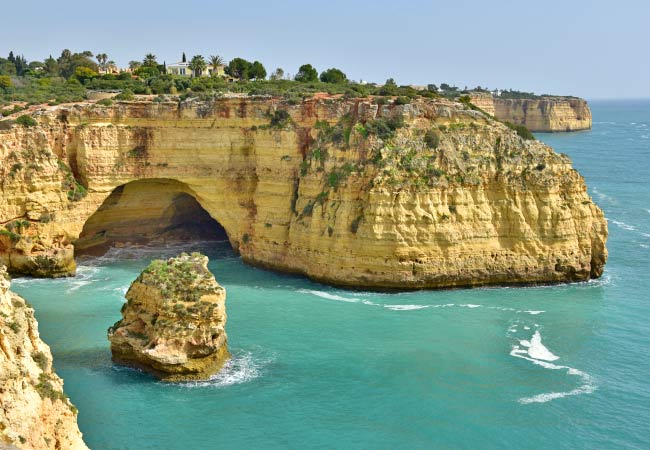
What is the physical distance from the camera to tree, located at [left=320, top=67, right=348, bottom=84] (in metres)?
67.4

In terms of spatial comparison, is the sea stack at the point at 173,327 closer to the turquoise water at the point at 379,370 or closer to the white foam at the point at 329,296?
the turquoise water at the point at 379,370

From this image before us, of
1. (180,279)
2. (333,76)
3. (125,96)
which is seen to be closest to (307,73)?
(333,76)

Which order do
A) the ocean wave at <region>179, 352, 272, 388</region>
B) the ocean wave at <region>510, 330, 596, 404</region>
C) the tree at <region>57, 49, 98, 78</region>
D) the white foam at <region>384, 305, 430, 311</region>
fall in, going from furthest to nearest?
the tree at <region>57, 49, 98, 78</region> < the white foam at <region>384, 305, 430, 311</region> < the ocean wave at <region>179, 352, 272, 388</region> < the ocean wave at <region>510, 330, 596, 404</region>

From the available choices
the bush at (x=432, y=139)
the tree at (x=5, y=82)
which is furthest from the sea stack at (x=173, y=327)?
the tree at (x=5, y=82)

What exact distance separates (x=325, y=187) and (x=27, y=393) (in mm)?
28018

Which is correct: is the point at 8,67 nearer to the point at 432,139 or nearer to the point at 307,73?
the point at 307,73

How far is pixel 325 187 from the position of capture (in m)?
43.1

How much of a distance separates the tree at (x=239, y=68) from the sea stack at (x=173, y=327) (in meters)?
40.2

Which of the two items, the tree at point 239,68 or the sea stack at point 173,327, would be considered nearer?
the sea stack at point 173,327

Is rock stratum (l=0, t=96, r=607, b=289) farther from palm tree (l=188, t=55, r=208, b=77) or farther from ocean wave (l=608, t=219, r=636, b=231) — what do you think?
palm tree (l=188, t=55, r=208, b=77)

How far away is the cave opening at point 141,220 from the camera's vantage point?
159 feet

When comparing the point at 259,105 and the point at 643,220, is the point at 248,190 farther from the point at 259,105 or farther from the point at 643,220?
the point at 643,220

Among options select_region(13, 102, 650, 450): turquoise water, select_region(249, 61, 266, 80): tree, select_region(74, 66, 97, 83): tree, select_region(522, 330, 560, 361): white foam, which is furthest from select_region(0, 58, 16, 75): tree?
select_region(522, 330, 560, 361): white foam

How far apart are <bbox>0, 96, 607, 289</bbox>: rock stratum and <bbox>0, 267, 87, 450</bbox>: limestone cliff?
23956 mm
